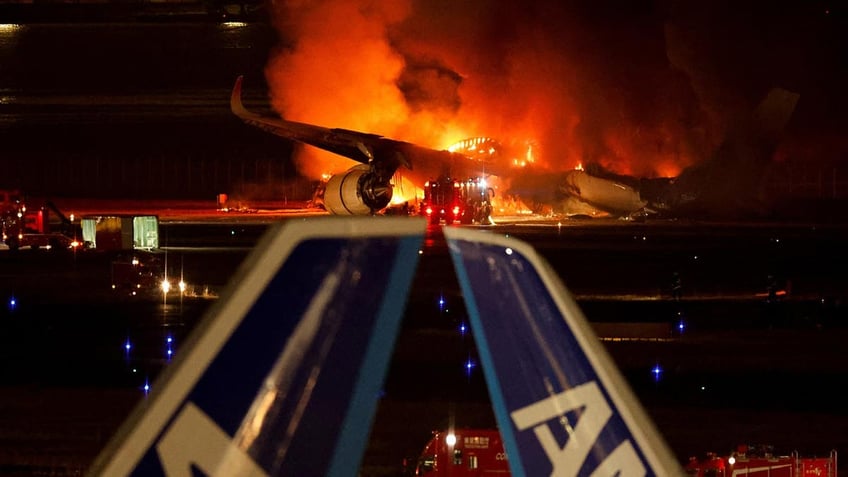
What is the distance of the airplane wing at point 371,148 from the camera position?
4069 centimetres

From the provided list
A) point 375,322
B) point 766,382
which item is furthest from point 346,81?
point 375,322

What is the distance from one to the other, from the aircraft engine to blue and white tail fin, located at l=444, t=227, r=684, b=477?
3400cm

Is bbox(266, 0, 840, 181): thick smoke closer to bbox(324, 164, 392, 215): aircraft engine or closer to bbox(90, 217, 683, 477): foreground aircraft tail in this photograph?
bbox(324, 164, 392, 215): aircraft engine

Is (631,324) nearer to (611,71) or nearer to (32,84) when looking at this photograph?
(611,71)

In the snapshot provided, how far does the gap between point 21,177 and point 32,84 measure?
1098cm

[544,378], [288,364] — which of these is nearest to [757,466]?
[544,378]

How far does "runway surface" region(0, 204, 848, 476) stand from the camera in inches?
427

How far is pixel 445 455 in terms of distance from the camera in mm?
7461

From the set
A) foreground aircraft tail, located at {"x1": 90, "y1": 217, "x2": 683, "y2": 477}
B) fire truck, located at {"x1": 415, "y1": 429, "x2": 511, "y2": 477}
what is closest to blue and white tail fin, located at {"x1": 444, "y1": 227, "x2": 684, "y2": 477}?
foreground aircraft tail, located at {"x1": 90, "y1": 217, "x2": 683, "y2": 477}

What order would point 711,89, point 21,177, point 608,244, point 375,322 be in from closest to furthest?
point 375,322 < point 608,244 < point 711,89 < point 21,177

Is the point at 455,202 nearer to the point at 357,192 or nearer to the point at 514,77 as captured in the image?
the point at 357,192

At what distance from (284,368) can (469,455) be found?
4883 mm

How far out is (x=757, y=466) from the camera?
25.7 ft

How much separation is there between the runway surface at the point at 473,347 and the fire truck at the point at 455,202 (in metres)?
8.38
